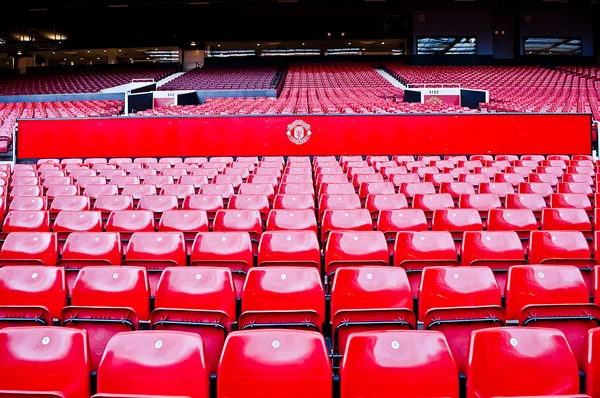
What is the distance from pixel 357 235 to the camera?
4160mm

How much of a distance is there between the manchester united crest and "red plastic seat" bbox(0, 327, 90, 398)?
7.79 meters

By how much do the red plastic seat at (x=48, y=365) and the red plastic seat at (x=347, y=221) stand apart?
279 cm

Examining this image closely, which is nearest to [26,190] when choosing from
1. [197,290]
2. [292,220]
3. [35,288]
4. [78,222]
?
[78,222]

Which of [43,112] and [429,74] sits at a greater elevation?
[429,74]

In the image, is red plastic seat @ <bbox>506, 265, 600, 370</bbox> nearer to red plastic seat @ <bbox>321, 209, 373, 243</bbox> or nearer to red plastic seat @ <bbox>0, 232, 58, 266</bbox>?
red plastic seat @ <bbox>321, 209, 373, 243</bbox>

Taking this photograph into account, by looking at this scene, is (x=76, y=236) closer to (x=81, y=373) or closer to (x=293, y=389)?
(x=81, y=373)

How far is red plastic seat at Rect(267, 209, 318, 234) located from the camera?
483cm

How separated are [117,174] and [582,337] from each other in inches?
267

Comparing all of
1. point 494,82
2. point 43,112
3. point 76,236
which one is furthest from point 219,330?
point 494,82

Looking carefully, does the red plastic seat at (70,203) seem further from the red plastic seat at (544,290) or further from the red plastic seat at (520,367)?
the red plastic seat at (520,367)

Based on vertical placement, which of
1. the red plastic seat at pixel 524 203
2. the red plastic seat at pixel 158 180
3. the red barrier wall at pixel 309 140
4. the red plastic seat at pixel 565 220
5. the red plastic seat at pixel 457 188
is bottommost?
the red plastic seat at pixel 565 220

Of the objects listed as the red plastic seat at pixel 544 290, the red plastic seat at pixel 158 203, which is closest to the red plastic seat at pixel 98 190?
the red plastic seat at pixel 158 203

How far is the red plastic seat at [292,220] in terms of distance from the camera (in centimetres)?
483

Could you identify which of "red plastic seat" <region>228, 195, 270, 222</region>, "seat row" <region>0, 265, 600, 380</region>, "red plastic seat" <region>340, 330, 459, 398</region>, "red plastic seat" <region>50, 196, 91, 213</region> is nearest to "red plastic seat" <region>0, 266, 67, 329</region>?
"seat row" <region>0, 265, 600, 380</region>
